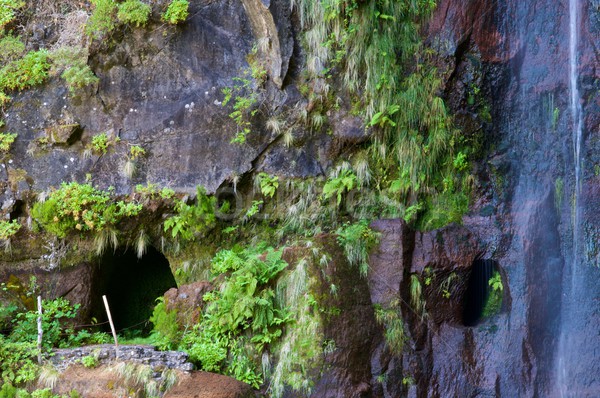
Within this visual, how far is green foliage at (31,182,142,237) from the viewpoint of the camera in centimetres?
948

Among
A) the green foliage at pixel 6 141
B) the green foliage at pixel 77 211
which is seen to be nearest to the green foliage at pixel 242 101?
the green foliage at pixel 77 211

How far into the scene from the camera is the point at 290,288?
8430 mm

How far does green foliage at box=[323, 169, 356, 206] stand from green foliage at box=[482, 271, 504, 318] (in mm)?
2415

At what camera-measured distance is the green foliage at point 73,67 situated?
9.89 metres

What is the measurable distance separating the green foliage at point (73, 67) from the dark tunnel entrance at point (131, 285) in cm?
275

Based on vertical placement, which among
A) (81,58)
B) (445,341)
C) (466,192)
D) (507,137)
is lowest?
(445,341)

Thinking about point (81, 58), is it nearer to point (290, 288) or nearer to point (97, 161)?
point (97, 161)

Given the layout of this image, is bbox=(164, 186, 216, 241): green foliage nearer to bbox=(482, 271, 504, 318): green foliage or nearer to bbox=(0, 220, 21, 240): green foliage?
bbox=(0, 220, 21, 240): green foliage

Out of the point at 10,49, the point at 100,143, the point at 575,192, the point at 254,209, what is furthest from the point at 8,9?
the point at 575,192

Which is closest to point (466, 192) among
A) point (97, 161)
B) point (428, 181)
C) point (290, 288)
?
point (428, 181)

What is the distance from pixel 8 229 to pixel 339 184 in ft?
16.6

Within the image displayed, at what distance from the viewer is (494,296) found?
28.6ft

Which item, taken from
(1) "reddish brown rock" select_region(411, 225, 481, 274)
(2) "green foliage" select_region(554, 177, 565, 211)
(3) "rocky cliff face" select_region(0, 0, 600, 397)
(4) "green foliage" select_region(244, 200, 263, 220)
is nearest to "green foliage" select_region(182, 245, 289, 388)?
(3) "rocky cliff face" select_region(0, 0, 600, 397)

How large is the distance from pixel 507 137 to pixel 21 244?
7.48m
